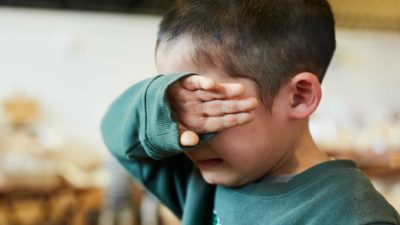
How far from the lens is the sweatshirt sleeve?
0.54m

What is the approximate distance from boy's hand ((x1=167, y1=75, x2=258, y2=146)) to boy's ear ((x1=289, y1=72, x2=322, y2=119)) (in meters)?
0.12

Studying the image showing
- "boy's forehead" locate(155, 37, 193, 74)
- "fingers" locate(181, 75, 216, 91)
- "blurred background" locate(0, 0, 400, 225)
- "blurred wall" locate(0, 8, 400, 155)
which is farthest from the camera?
"blurred wall" locate(0, 8, 400, 155)

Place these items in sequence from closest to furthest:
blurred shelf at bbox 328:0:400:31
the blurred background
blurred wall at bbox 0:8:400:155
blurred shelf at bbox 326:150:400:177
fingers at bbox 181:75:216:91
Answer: fingers at bbox 181:75:216:91 → the blurred background → blurred shelf at bbox 326:150:400:177 → blurred wall at bbox 0:8:400:155 → blurred shelf at bbox 328:0:400:31

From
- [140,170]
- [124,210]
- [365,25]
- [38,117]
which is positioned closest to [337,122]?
[365,25]

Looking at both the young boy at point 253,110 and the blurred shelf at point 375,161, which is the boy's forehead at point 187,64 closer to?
the young boy at point 253,110

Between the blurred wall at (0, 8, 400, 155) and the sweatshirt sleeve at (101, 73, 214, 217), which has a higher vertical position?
the sweatshirt sleeve at (101, 73, 214, 217)

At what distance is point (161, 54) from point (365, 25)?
13.2 ft

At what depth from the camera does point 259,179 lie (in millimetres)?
704

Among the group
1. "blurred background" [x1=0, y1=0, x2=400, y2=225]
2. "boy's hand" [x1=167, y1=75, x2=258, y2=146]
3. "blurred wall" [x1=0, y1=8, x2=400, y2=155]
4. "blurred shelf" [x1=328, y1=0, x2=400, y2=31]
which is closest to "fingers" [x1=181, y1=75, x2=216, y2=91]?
"boy's hand" [x1=167, y1=75, x2=258, y2=146]

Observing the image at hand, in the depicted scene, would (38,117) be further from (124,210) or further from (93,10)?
(124,210)

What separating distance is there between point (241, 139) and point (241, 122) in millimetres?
90

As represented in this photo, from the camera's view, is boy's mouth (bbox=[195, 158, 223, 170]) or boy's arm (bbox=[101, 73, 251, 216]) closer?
boy's arm (bbox=[101, 73, 251, 216])

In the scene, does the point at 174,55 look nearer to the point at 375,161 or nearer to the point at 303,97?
the point at 303,97

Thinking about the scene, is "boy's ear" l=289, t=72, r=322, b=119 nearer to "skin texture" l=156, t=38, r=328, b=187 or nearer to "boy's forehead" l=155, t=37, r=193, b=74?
"skin texture" l=156, t=38, r=328, b=187
